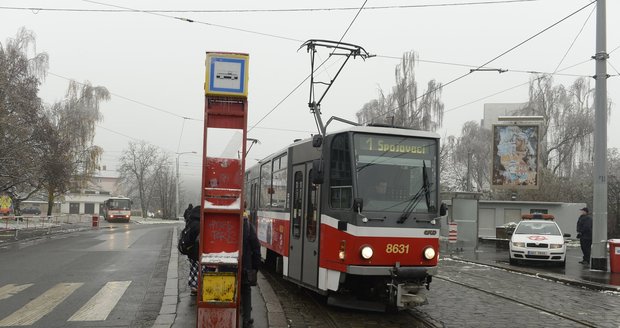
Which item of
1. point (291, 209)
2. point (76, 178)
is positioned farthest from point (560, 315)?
point (76, 178)

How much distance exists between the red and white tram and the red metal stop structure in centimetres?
249

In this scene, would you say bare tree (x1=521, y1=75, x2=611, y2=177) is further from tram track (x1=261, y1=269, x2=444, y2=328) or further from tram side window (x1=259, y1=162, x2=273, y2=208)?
tram track (x1=261, y1=269, x2=444, y2=328)

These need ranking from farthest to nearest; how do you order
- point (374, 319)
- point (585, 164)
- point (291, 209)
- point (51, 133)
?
point (585, 164) < point (51, 133) < point (291, 209) < point (374, 319)

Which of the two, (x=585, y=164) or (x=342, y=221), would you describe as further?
(x=585, y=164)

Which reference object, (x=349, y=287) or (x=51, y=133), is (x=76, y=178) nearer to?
→ (x=51, y=133)

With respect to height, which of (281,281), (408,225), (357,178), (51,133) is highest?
(51,133)

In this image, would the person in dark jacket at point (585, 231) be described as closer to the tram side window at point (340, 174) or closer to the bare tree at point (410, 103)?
the tram side window at point (340, 174)

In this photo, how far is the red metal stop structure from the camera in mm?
6207

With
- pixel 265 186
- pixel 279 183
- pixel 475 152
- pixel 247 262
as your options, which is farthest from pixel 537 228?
pixel 475 152

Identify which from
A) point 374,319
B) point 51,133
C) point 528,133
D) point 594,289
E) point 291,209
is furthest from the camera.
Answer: point 51,133

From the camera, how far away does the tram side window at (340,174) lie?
8.65 metres

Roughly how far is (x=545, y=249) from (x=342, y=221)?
36.0ft

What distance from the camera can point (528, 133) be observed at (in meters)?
26.2

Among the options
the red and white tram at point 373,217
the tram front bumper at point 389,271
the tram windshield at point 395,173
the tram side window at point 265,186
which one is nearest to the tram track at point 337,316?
the red and white tram at point 373,217
